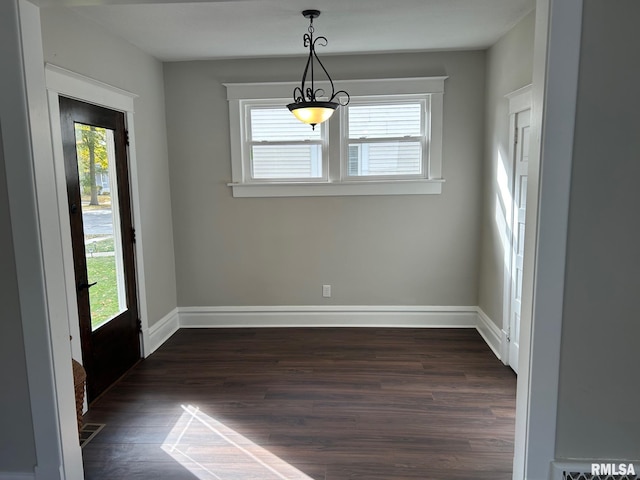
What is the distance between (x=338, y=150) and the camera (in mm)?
4211

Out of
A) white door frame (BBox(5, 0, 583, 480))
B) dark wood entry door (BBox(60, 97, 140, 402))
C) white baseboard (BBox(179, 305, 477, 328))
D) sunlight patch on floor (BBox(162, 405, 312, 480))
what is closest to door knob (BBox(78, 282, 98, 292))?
dark wood entry door (BBox(60, 97, 140, 402))

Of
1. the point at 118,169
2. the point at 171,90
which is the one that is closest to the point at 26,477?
the point at 118,169

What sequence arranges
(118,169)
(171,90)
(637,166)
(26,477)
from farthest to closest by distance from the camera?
(171,90), (118,169), (26,477), (637,166)

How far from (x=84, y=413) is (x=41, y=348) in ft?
3.96

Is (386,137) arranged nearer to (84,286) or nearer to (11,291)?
(84,286)

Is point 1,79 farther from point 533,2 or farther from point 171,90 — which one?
point 533,2

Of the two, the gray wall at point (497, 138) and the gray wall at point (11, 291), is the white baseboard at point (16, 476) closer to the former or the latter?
the gray wall at point (11, 291)

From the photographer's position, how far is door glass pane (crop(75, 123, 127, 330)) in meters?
2.99

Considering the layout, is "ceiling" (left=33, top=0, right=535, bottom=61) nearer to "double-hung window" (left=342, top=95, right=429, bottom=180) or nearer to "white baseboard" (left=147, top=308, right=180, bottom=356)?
"double-hung window" (left=342, top=95, right=429, bottom=180)

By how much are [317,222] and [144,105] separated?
193 centimetres

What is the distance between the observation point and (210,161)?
4.29 meters

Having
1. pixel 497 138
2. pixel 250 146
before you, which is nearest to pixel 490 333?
pixel 497 138
